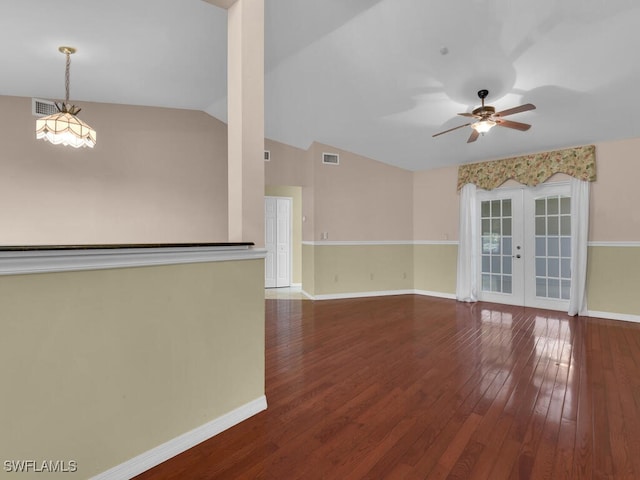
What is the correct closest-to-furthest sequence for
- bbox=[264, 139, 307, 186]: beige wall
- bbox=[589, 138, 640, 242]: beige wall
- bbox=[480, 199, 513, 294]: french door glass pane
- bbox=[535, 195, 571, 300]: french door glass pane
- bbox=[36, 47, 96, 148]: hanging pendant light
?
bbox=[36, 47, 96, 148]: hanging pendant light
bbox=[589, 138, 640, 242]: beige wall
bbox=[535, 195, 571, 300]: french door glass pane
bbox=[480, 199, 513, 294]: french door glass pane
bbox=[264, 139, 307, 186]: beige wall

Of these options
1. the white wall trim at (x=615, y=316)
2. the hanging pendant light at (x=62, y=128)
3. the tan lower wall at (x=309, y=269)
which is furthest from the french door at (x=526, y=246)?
the hanging pendant light at (x=62, y=128)

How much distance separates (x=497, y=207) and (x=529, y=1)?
3.56 metres

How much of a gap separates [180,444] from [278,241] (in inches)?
215

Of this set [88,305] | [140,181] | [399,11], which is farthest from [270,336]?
[399,11]

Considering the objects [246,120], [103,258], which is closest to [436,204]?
[246,120]

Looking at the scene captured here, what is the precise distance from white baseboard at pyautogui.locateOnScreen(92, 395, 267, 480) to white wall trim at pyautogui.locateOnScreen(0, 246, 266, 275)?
36.5 inches

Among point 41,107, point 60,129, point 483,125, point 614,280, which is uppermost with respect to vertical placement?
point 41,107

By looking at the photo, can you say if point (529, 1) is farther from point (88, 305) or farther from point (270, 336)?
point (270, 336)

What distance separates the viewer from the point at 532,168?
17.0 ft

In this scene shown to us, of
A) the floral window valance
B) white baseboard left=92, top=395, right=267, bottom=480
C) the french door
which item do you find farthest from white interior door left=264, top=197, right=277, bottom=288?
white baseboard left=92, top=395, right=267, bottom=480

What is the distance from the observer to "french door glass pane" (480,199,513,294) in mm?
5613

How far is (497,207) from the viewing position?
5.74 meters

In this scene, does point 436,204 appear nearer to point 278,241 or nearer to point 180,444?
point 278,241

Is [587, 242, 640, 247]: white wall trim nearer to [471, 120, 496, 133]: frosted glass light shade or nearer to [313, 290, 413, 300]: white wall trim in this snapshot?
[471, 120, 496, 133]: frosted glass light shade
